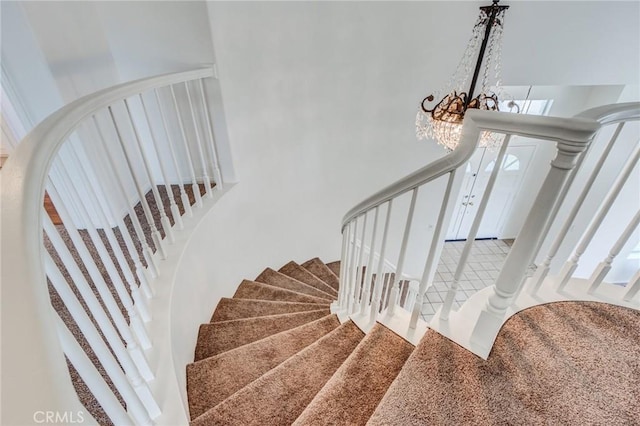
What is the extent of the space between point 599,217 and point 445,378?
0.89 metres

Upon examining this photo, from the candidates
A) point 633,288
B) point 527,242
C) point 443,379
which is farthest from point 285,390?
point 633,288

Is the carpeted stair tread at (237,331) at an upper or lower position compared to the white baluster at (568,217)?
lower

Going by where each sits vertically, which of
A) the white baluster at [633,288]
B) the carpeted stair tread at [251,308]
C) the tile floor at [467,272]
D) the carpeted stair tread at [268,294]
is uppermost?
the white baluster at [633,288]

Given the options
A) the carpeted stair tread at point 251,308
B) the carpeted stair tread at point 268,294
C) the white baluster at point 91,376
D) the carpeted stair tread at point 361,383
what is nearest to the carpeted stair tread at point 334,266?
the carpeted stair tread at point 268,294

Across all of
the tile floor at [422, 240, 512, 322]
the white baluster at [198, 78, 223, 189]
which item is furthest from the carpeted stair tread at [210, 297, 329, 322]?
the tile floor at [422, 240, 512, 322]

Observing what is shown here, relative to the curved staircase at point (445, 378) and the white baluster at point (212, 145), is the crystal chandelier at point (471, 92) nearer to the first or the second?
the curved staircase at point (445, 378)

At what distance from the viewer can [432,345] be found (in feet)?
3.98

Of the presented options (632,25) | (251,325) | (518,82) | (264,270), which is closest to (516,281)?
(251,325)

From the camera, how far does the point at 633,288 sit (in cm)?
130

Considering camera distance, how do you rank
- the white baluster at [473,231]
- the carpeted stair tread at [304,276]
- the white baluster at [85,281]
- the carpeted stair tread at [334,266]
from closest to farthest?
the white baluster at [85,281]
the white baluster at [473,231]
the carpeted stair tread at [304,276]
the carpeted stair tread at [334,266]

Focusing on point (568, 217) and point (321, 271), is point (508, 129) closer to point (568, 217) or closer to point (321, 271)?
point (568, 217)

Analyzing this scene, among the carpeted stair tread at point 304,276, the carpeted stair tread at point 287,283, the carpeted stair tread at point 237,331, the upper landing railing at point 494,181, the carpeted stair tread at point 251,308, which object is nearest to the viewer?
the upper landing railing at point 494,181

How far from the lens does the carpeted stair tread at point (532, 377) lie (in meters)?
0.99

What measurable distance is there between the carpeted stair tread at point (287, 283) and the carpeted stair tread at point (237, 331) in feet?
2.59
